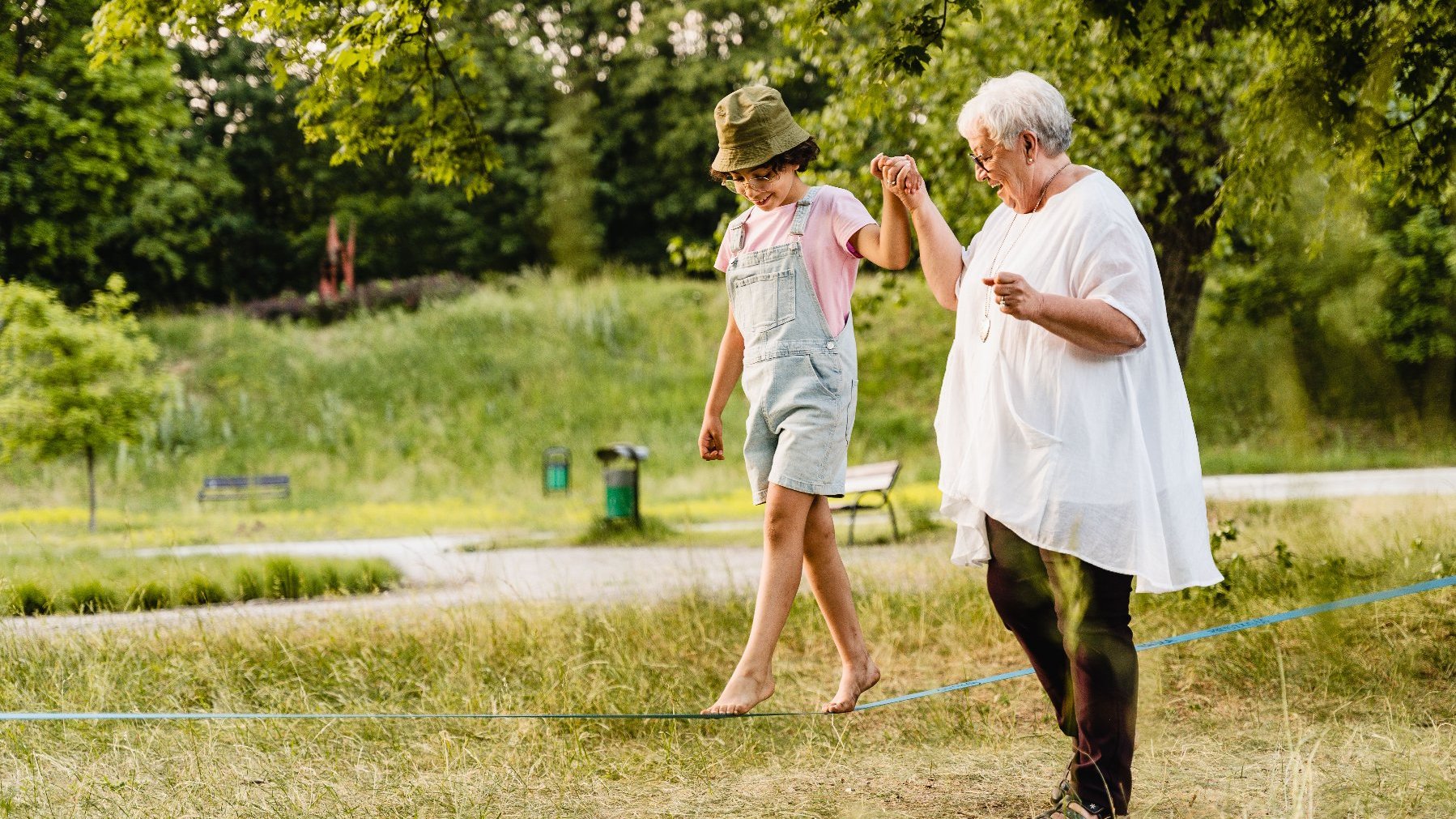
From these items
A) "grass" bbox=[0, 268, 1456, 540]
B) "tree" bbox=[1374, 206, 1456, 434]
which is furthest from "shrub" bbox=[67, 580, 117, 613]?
"tree" bbox=[1374, 206, 1456, 434]

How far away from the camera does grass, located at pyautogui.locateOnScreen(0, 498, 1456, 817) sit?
11.5 ft

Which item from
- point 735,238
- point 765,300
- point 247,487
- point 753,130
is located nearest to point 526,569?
point 735,238

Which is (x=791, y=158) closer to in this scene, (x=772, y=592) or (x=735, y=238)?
(x=735, y=238)

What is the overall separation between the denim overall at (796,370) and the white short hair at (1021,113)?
67 centimetres

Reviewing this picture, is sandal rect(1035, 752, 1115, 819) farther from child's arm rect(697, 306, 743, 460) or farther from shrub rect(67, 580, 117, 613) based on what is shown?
shrub rect(67, 580, 117, 613)

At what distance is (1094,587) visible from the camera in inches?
108

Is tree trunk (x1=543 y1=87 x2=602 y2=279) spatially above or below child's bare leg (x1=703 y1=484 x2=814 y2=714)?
above

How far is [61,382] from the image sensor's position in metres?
14.2

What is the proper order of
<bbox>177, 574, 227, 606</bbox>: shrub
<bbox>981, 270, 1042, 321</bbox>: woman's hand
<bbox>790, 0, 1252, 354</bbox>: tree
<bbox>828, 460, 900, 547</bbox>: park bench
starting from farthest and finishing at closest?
<bbox>828, 460, 900, 547</bbox>: park bench
<bbox>790, 0, 1252, 354</bbox>: tree
<bbox>177, 574, 227, 606</bbox>: shrub
<bbox>981, 270, 1042, 321</bbox>: woman's hand

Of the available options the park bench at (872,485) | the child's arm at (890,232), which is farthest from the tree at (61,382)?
the child's arm at (890,232)

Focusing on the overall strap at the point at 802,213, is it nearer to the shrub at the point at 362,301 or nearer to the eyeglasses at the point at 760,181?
the eyeglasses at the point at 760,181

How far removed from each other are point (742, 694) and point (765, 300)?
111 cm

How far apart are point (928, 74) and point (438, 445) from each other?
12.5 m

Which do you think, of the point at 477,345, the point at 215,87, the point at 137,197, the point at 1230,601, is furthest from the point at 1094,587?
the point at 215,87
